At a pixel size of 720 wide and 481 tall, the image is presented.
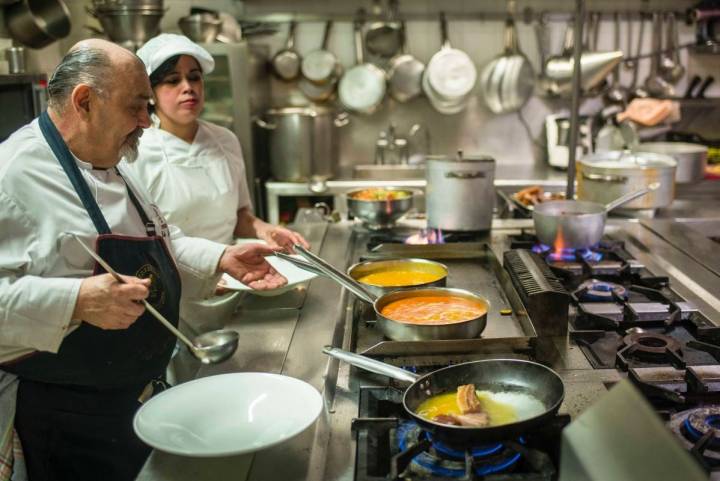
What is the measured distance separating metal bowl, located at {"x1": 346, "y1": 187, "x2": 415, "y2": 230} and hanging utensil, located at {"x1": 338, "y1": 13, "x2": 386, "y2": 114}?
170 centimetres

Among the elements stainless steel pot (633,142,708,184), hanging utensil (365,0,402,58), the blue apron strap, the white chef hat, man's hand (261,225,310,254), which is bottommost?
man's hand (261,225,310,254)

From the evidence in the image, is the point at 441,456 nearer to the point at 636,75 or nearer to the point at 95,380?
the point at 95,380

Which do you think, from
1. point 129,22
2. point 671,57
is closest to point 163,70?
point 129,22

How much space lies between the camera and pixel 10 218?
136 cm

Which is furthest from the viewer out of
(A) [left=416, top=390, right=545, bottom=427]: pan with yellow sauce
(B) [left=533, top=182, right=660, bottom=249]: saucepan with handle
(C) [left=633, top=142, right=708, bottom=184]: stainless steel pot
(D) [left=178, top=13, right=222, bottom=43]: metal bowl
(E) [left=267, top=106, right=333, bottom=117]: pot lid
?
(E) [left=267, top=106, right=333, bottom=117]: pot lid

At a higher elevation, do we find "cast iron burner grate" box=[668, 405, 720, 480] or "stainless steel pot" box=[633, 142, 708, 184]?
"stainless steel pot" box=[633, 142, 708, 184]

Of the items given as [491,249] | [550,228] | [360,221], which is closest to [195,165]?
[360,221]

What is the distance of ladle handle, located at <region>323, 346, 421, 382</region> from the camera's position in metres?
1.20

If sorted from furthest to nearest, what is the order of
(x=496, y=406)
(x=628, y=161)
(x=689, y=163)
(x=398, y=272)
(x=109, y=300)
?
1. (x=689, y=163)
2. (x=628, y=161)
3. (x=398, y=272)
4. (x=109, y=300)
5. (x=496, y=406)

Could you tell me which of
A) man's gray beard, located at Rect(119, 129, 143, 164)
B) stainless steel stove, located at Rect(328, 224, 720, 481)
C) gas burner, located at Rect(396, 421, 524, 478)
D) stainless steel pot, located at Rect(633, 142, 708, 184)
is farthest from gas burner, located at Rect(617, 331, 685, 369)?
stainless steel pot, located at Rect(633, 142, 708, 184)

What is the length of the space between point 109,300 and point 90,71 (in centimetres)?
48

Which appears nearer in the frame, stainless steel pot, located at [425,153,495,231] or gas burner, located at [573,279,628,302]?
gas burner, located at [573,279,628,302]

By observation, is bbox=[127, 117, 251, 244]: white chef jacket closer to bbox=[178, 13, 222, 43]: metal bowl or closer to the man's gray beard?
the man's gray beard

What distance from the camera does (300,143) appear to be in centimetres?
372
